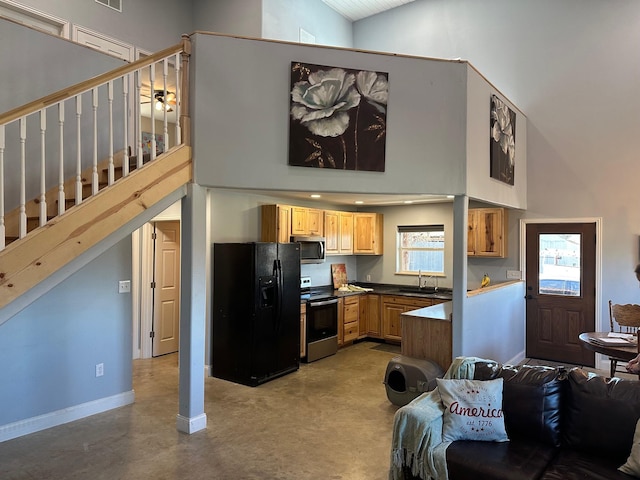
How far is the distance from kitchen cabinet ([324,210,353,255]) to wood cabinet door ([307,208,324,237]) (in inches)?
4.2

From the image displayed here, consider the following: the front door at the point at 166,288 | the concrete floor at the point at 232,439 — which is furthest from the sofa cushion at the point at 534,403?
the front door at the point at 166,288

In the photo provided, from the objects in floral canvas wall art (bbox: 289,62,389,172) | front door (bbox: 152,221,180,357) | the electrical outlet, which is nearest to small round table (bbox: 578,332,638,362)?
the electrical outlet

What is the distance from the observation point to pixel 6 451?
3420 millimetres

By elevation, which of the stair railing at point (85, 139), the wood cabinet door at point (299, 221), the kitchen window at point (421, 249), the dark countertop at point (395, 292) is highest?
the stair railing at point (85, 139)

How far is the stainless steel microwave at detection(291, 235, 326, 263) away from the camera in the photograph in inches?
246

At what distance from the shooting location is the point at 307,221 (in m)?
6.24

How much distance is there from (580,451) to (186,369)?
9.88 ft

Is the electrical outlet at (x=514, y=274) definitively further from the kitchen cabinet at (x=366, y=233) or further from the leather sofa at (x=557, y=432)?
the leather sofa at (x=557, y=432)

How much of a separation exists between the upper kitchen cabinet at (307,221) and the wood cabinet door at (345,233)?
0.56 metres

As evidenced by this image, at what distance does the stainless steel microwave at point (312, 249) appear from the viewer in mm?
6250

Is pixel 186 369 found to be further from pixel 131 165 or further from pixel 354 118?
pixel 354 118

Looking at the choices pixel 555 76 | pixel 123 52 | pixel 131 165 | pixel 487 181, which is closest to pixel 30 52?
pixel 131 165

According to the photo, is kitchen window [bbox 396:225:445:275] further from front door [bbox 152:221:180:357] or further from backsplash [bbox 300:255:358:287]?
front door [bbox 152:221:180:357]

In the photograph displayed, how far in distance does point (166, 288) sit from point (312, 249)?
226cm
